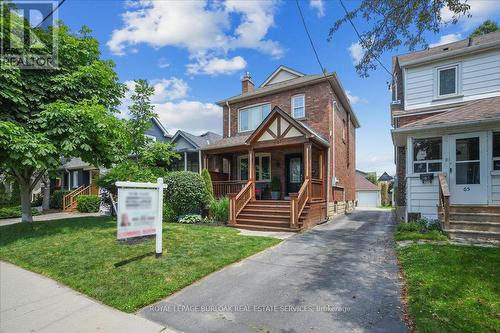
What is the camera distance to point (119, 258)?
6.40m

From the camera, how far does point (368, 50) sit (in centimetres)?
647

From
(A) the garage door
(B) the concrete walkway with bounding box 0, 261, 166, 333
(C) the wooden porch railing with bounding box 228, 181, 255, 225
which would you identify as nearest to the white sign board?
(B) the concrete walkway with bounding box 0, 261, 166, 333

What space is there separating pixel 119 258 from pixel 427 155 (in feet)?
34.4

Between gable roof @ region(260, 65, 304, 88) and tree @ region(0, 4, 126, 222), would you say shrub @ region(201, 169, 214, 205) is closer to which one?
tree @ region(0, 4, 126, 222)

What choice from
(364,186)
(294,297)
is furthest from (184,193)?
(364,186)

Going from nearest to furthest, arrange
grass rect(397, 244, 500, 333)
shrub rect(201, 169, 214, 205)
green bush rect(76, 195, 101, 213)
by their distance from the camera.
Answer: grass rect(397, 244, 500, 333) < shrub rect(201, 169, 214, 205) < green bush rect(76, 195, 101, 213)

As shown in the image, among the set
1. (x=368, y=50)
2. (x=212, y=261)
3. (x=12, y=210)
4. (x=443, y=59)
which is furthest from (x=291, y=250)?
(x=12, y=210)

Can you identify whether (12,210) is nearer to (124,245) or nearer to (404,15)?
(124,245)

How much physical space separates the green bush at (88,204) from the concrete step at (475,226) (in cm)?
1947

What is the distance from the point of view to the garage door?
3709cm

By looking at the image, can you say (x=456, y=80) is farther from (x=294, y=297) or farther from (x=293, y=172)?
(x=294, y=297)

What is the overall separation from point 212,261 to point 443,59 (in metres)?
12.2

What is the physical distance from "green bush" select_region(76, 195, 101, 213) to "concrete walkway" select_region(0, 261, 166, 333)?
572 inches

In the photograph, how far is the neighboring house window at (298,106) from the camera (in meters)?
15.6
